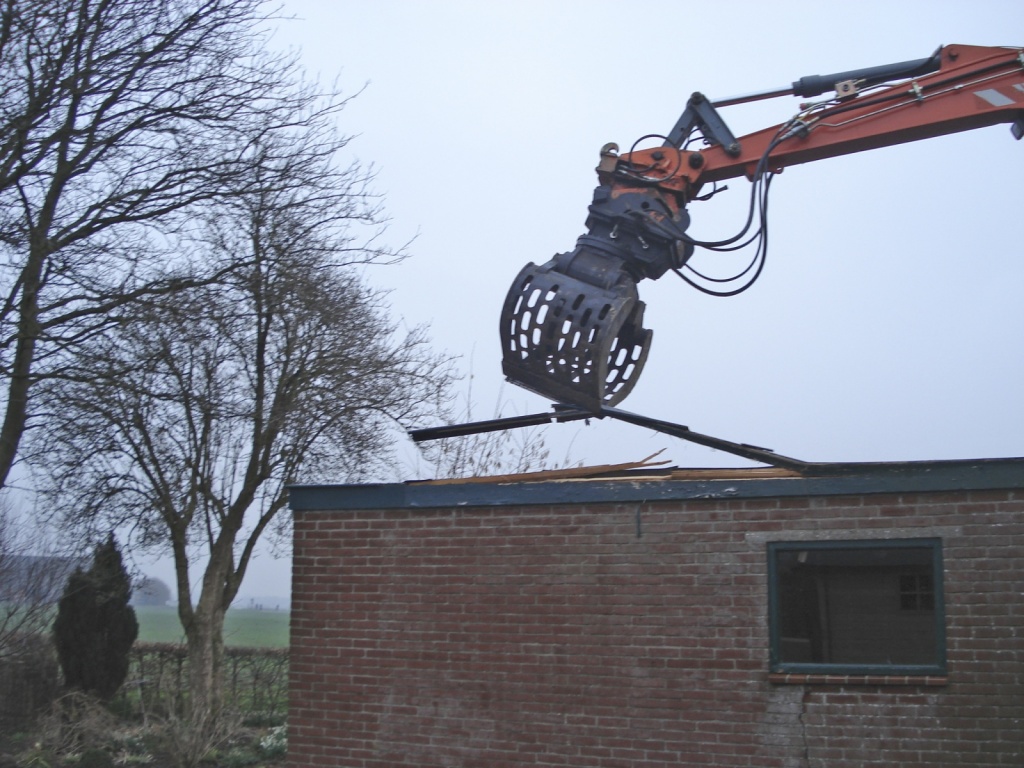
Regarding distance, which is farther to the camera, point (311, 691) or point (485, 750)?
point (311, 691)

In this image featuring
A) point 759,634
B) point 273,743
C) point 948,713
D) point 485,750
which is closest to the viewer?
point 948,713

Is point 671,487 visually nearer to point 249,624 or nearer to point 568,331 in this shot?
point 568,331

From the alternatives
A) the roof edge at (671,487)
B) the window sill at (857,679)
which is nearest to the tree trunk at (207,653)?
the roof edge at (671,487)

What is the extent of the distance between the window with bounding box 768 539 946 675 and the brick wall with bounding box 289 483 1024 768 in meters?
0.10

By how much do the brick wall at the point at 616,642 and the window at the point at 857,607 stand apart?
10 centimetres

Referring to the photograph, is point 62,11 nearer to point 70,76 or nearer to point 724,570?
point 70,76

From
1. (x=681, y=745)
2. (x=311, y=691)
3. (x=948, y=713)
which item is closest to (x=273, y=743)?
(x=311, y=691)

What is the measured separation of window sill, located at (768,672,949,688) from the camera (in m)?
7.70

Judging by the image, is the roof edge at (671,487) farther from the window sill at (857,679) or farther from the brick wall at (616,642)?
the window sill at (857,679)

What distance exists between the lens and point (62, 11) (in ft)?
38.2

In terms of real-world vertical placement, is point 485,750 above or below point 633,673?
below

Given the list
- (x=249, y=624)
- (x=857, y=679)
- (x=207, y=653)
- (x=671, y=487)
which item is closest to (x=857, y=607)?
(x=857, y=679)

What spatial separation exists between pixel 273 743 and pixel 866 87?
502 inches

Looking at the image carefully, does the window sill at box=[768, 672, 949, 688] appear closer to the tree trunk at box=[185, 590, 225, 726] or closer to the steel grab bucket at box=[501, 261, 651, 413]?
the steel grab bucket at box=[501, 261, 651, 413]
